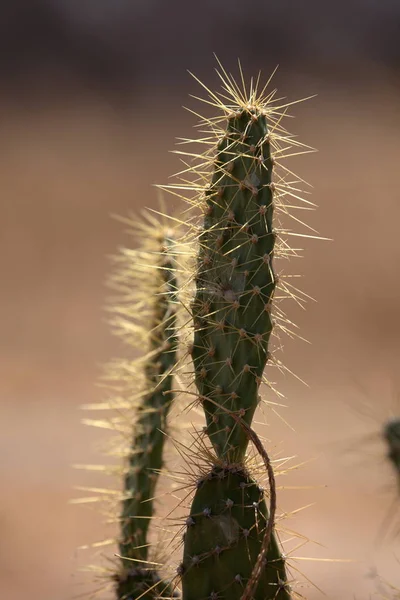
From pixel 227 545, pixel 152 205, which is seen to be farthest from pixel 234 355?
pixel 152 205

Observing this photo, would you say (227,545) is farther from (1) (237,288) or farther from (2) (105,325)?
(2) (105,325)

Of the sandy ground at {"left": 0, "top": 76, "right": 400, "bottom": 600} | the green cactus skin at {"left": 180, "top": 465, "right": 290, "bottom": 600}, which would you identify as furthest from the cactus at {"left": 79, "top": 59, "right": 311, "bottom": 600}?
the sandy ground at {"left": 0, "top": 76, "right": 400, "bottom": 600}

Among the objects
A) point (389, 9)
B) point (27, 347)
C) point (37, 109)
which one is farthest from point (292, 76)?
point (27, 347)

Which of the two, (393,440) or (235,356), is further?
(393,440)

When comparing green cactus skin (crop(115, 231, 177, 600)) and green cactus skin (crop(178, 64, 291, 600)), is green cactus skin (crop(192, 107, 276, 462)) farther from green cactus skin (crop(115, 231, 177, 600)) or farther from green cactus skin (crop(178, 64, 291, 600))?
green cactus skin (crop(115, 231, 177, 600))

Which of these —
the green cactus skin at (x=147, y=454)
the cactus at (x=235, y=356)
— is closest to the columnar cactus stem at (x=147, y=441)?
the green cactus skin at (x=147, y=454)

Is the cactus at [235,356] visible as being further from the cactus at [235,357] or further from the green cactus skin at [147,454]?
the green cactus skin at [147,454]
